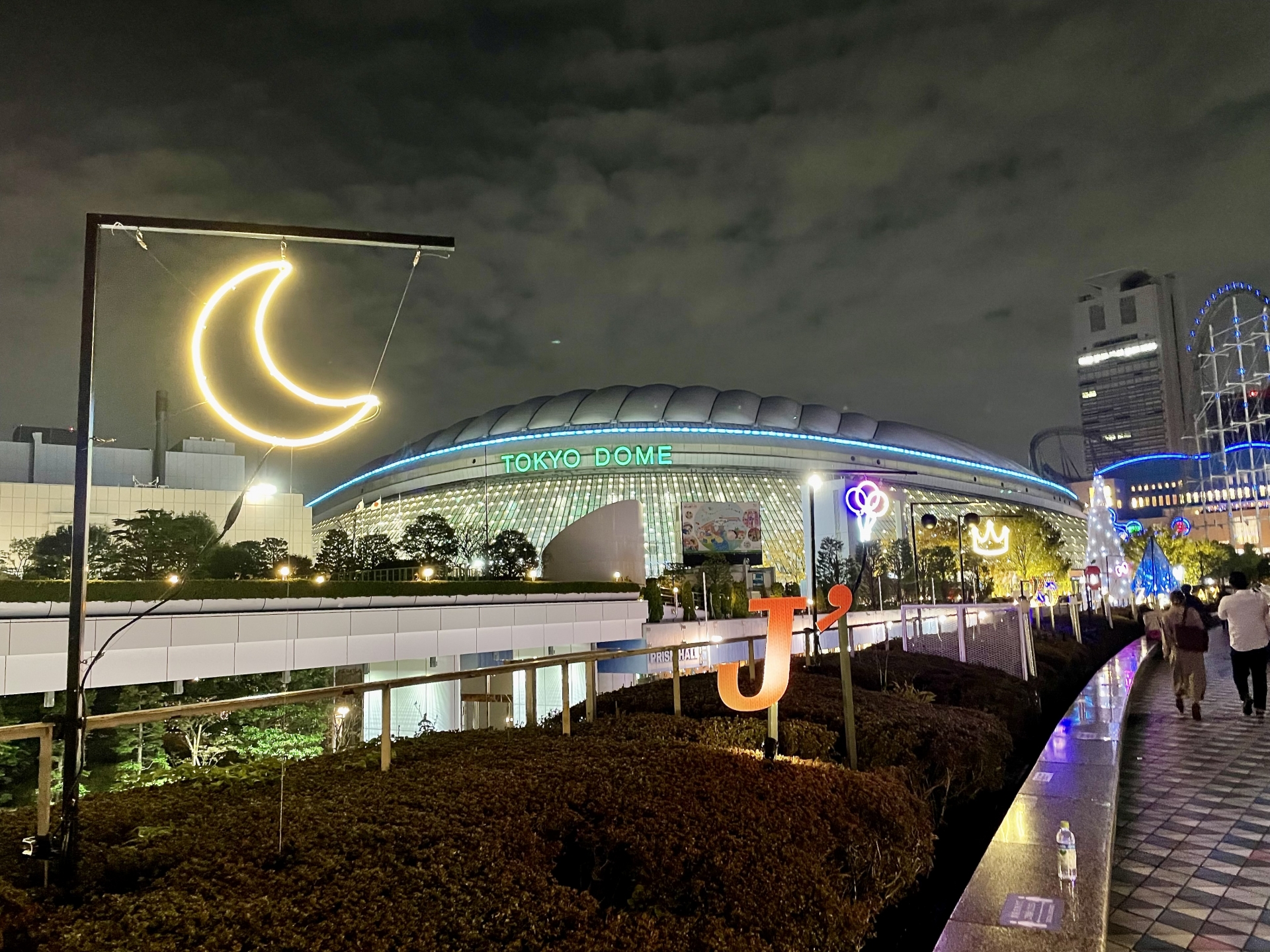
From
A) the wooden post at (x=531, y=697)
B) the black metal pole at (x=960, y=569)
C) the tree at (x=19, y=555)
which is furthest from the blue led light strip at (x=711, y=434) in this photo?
the wooden post at (x=531, y=697)

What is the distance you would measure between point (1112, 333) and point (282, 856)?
221 meters

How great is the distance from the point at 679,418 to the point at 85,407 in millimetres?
63214

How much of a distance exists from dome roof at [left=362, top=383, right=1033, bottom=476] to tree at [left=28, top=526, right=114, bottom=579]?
37521 millimetres

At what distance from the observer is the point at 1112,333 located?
194 metres

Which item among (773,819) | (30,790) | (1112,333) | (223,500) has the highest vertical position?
(1112,333)

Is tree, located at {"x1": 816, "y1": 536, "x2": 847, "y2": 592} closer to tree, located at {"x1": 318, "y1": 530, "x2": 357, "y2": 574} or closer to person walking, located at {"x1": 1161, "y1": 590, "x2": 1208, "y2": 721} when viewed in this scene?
tree, located at {"x1": 318, "y1": 530, "x2": 357, "y2": 574}

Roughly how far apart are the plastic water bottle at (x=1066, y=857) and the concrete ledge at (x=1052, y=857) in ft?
0.18

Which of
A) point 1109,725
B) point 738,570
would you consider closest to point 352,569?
point 738,570

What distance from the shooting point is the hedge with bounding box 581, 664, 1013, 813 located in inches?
329

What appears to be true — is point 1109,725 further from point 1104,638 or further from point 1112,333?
point 1112,333

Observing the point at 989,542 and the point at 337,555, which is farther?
the point at 337,555

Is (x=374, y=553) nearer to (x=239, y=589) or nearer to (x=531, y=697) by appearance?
(x=239, y=589)

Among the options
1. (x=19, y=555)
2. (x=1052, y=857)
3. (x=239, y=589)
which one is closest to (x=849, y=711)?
(x=1052, y=857)

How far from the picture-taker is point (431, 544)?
151 ft
